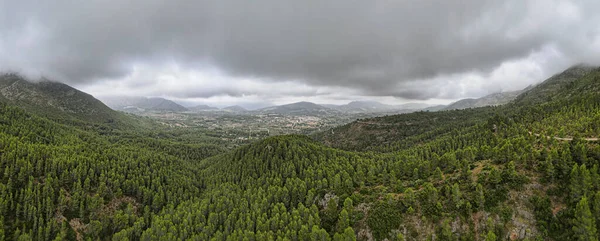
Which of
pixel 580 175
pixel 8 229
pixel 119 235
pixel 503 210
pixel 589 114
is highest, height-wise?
pixel 589 114

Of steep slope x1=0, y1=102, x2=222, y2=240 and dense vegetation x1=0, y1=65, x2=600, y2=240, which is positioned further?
steep slope x1=0, y1=102, x2=222, y2=240

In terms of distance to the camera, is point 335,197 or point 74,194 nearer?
point 335,197

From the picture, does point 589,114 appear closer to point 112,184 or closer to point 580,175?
point 580,175

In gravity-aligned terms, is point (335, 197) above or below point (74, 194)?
above

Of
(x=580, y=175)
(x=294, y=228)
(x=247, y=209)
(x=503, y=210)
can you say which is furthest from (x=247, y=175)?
(x=580, y=175)

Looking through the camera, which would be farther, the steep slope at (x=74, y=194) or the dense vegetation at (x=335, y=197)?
the steep slope at (x=74, y=194)

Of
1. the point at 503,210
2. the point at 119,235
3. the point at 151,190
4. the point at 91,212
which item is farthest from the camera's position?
the point at 151,190

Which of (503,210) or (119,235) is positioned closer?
(503,210)

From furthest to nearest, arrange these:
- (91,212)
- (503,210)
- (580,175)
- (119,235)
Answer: (91,212) < (119,235) < (503,210) < (580,175)

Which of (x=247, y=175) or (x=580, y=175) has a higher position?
(x=580, y=175)

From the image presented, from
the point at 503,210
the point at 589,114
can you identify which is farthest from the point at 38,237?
the point at 589,114
